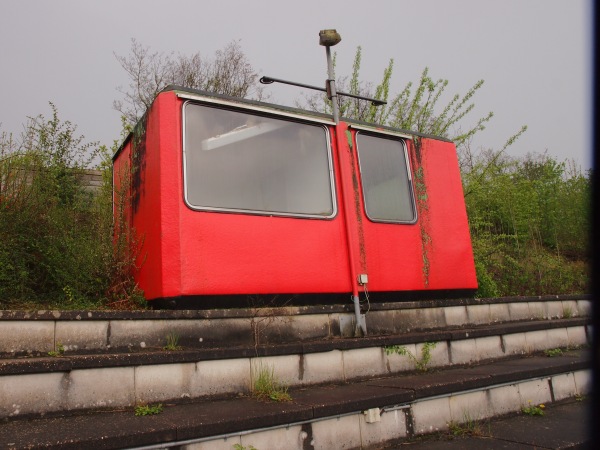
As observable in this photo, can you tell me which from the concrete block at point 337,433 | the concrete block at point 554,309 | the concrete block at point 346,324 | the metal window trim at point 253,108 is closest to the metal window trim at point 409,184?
the metal window trim at point 253,108

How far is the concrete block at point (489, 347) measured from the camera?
4418 millimetres

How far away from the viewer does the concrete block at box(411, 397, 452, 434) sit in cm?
313

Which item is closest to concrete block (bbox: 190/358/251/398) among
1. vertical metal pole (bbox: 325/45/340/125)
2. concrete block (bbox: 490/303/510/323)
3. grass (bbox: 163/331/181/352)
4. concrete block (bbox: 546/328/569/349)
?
grass (bbox: 163/331/181/352)

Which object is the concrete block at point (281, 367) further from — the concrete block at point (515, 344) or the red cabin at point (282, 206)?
the concrete block at point (515, 344)

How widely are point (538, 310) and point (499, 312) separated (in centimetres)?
93

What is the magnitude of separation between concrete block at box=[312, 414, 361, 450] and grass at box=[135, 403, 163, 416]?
87 centimetres

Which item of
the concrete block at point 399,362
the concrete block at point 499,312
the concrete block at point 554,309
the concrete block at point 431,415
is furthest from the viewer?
the concrete block at point 554,309

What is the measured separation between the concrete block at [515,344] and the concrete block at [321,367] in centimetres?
214

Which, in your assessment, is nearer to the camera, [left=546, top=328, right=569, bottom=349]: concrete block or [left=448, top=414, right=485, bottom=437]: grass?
[left=448, top=414, right=485, bottom=437]: grass

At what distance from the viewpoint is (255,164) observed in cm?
416

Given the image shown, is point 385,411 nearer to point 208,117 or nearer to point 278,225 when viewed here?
point 278,225

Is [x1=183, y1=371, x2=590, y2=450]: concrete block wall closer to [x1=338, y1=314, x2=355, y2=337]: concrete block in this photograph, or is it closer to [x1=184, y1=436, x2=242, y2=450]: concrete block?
[x1=184, y1=436, x2=242, y2=450]: concrete block

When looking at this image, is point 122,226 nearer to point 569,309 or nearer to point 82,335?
point 82,335

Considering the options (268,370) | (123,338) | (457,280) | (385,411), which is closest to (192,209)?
(123,338)
